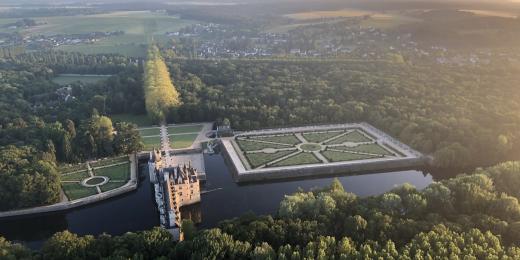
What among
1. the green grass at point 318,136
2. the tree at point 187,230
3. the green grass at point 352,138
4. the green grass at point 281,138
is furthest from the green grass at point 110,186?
the green grass at point 352,138

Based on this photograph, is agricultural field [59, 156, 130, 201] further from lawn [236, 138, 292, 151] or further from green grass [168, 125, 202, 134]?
lawn [236, 138, 292, 151]

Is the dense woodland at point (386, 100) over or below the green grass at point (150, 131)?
over

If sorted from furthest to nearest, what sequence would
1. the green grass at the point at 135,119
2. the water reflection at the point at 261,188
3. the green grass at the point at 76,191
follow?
the green grass at the point at 135,119
the green grass at the point at 76,191
the water reflection at the point at 261,188

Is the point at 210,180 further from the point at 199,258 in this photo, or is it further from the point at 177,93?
the point at 177,93

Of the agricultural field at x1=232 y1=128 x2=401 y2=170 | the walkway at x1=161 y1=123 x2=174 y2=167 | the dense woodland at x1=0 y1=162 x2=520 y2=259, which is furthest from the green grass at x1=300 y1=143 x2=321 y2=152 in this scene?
the dense woodland at x1=0 y1=162 x2=520 y2=259

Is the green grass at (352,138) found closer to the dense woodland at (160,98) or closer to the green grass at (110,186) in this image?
the dense woodland at (160,98)

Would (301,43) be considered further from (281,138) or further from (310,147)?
(310,147)
